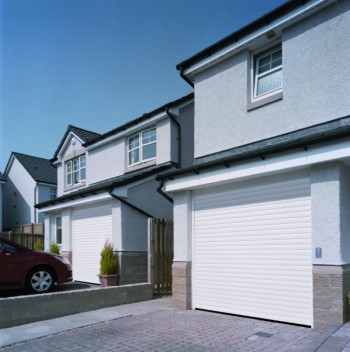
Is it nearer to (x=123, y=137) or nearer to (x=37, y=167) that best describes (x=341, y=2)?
(x=123, y=137)

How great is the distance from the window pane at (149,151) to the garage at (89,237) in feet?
8.38

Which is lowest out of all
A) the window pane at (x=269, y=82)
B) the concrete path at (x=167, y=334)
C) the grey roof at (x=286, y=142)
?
the concrete path at (x=167, y=334)

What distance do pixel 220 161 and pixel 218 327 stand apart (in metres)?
3.32

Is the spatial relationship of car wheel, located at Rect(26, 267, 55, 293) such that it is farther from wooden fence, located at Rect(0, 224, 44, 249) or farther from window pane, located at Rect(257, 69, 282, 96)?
wooden fence, located at Rect(0, 224, 44, 249)

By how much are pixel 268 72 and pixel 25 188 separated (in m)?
24.0

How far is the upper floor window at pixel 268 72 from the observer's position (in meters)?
8.47

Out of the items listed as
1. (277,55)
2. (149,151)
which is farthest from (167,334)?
(149,151)

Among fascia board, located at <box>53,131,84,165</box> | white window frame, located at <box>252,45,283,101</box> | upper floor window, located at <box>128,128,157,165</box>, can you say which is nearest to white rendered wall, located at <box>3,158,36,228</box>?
fascia board, located at <box>53,131,84,165</box>

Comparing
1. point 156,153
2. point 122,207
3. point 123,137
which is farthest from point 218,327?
point 123,137

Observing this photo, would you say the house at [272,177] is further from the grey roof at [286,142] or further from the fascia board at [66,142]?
the fascia board at [66,142]

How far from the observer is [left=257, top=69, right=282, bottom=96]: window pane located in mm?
8398

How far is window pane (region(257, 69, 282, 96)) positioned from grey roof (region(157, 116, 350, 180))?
1315mm

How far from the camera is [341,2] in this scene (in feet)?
23.9

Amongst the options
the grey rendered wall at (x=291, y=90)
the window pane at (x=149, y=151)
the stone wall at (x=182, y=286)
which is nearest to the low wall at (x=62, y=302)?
the stone wall at (x=182, y=286)
